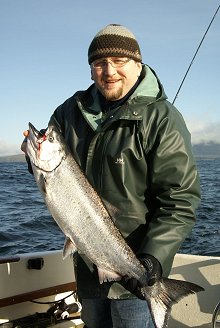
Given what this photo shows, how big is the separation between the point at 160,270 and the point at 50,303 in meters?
2.98

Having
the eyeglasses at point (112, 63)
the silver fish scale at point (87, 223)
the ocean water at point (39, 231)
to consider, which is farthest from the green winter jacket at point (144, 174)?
Result: the ocean water at point (39, 231)

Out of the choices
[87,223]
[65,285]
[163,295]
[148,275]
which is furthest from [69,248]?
[65,285]

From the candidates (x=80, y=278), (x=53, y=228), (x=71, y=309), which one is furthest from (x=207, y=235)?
(x=80, y=278)

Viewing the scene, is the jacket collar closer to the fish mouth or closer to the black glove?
the fish mouth

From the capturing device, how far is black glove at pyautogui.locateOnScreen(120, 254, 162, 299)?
3318 millimetres

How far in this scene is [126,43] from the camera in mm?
3703

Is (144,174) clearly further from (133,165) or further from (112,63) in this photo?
(112,63)

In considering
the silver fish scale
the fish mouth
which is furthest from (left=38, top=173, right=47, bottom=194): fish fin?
the fish mouth

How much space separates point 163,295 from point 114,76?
1.80 m

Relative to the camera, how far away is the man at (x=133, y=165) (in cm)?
345

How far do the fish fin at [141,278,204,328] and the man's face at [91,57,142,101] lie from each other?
5.19 ft

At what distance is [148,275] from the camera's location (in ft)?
10.9

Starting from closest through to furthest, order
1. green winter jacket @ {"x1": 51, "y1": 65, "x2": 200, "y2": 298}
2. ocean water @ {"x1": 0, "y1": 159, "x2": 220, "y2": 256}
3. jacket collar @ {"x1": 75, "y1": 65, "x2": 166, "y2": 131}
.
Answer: green winter jacket @ {"x1": 51, "y1": 65, "x2": 200, "y2": 298}, jacket collar @ {"x1": 75, "y1": 65, "x2": 166, "y2": 131}, ocean water @ {"x1": 0, "y1": 159, "x2": 220, "y2": 256}

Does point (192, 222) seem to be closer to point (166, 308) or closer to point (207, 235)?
point (166, 308)
